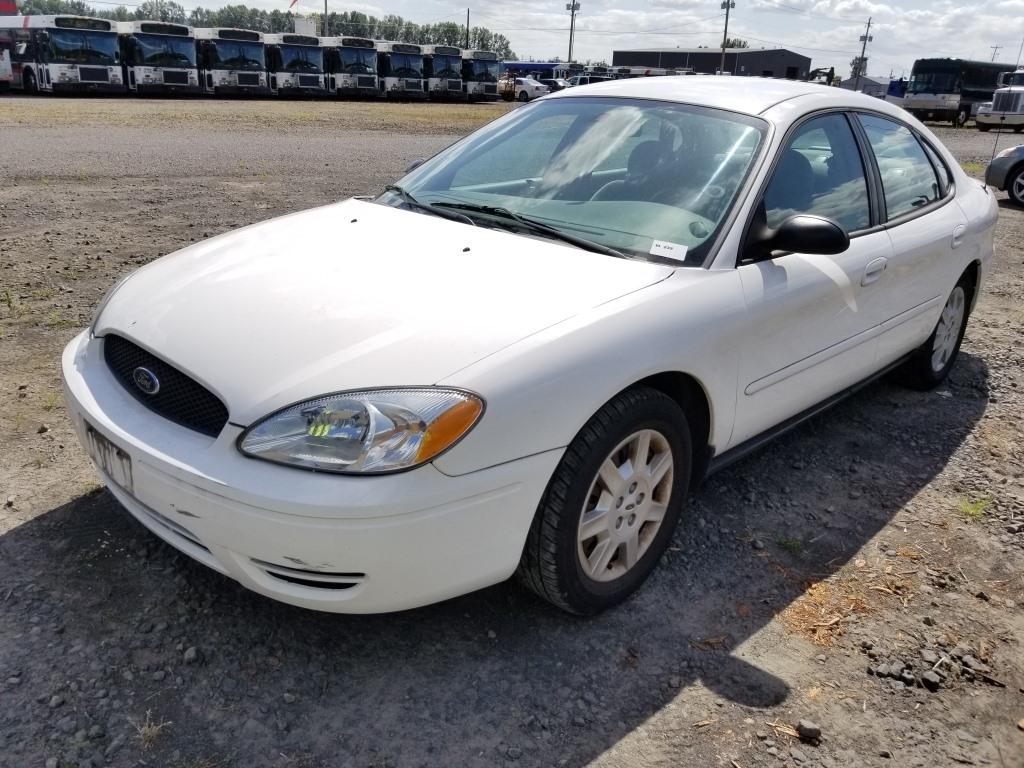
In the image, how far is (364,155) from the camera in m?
14.1

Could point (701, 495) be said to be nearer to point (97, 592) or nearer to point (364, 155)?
point (97, 592)

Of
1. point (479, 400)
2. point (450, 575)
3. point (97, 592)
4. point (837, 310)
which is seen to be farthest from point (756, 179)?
point (97, 592)

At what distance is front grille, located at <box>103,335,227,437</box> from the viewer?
2.35 metres

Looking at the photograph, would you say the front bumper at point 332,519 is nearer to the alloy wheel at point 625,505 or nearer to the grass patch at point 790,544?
the alloy wheel at point 625,505

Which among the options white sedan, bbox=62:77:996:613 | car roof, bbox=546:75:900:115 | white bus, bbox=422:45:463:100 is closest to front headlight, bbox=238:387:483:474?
white sedan, bbox=62:77:996:613

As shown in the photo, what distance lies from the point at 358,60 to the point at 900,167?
119ft

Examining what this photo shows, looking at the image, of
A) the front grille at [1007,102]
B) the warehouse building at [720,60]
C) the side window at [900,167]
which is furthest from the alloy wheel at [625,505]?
the warehouse building at [720,60]

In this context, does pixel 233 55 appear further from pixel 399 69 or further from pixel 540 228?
pixel 540 228

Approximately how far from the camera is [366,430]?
2.15 meters

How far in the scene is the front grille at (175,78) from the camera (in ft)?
104

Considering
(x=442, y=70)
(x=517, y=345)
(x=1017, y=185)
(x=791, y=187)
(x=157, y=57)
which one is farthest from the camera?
(x=442, y=70)

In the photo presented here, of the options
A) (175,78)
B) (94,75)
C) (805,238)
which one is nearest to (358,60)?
(175,78)

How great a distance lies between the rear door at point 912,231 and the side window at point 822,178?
18 cm

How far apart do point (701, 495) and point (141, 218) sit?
261 inches
